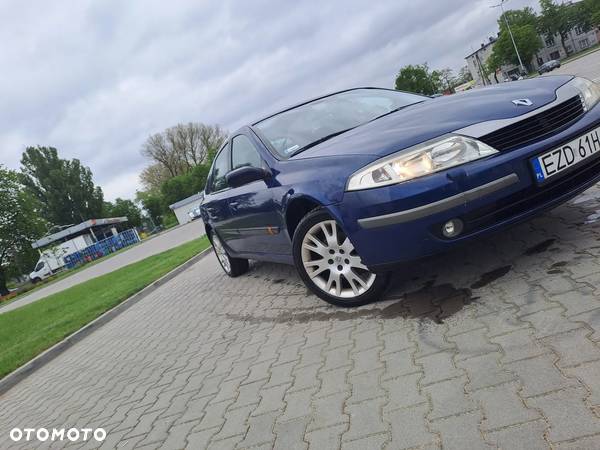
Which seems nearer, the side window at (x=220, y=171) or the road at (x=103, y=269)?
the side window at (x=220, y=171)

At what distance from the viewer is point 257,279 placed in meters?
6.30

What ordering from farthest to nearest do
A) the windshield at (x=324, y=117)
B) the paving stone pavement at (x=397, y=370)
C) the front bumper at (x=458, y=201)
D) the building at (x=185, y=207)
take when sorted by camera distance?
the building at (x=185, y=207) → the windshield at (x=324, y=117) → the front bumper at (x=458, y=201) → the paving stone pavement at (x=397, y=370)

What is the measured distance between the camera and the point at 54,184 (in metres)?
68.2

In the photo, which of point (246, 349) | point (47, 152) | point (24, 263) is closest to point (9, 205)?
point (24, 263)

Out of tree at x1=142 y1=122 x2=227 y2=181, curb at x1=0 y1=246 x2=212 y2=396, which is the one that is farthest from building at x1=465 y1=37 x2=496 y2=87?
curb at x1=0 y1=246 x2=212 y2=396

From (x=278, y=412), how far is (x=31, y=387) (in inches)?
168

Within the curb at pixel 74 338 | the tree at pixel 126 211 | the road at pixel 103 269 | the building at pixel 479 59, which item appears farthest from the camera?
the building at pixel 479 59

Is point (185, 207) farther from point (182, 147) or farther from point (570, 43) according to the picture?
point (570, 43)

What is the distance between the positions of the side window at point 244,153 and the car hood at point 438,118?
65 centimetres

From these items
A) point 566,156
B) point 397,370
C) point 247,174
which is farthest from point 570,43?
point 397,370

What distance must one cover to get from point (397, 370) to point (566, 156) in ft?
5.44

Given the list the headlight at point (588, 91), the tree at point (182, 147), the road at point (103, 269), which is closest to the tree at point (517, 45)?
the tree at point (182, 147)

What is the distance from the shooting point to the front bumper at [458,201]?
2.84m

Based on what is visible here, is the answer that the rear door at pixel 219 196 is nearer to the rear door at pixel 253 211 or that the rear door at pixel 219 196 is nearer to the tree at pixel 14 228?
the rear door at pixel 253 211
